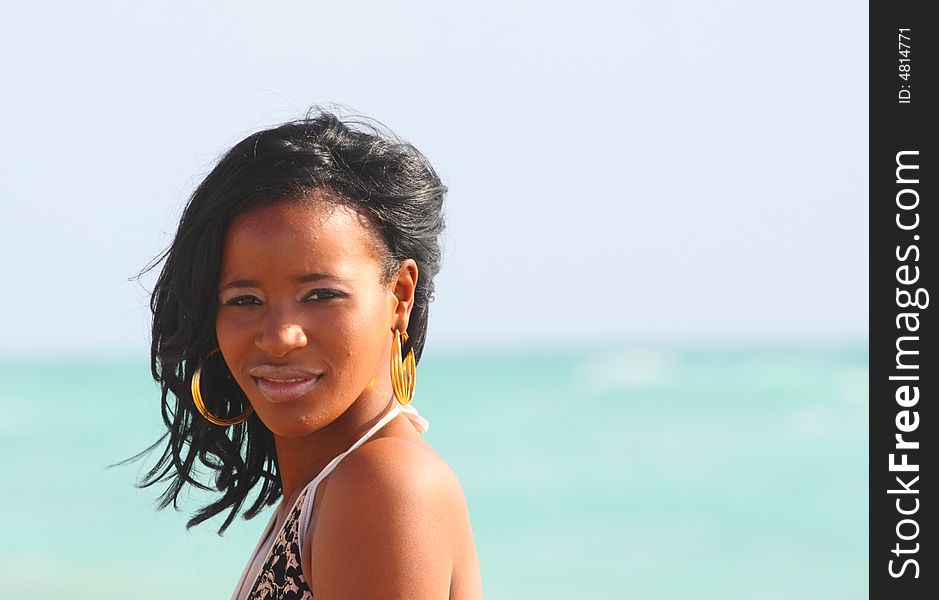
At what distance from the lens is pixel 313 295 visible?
2479mm

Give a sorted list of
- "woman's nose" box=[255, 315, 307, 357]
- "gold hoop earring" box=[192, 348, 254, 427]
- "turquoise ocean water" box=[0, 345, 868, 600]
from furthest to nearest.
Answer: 1. "turquoise ocean water" box=[0, 345, 868, 600]
2. "gold hoop earring" box=[192, 348, 254, 427]
3. "woman's nose" box=[255, 315, 307, 357]

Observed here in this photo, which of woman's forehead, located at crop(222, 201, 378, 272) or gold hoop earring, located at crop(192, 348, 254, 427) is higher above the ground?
woman's forehead, located at crop(222, 201, 378, 272)

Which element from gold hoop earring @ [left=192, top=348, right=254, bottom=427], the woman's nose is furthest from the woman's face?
gold hoop earring @ [left=192, top=348, right=254, bottom=427]

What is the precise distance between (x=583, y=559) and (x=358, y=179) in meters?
13.9

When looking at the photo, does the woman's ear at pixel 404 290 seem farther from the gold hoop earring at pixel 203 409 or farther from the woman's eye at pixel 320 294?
the gold hoop earring at pixel 203 409

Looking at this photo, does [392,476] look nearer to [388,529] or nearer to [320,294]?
[388,529]

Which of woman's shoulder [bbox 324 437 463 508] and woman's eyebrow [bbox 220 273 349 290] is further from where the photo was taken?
woman's eyebrow [bbox 220 273 349 290]

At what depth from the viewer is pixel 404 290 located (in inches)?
105

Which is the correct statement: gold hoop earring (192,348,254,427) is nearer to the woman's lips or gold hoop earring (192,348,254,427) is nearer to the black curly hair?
the black curly hair

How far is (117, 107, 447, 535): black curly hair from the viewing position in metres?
2.55

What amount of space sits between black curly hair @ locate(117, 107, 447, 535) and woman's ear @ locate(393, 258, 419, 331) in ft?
0.06

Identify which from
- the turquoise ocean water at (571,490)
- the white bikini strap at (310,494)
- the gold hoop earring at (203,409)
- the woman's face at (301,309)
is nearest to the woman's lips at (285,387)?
the woman's face at (301,309)
